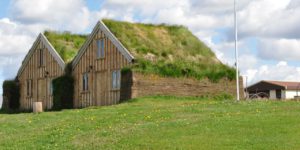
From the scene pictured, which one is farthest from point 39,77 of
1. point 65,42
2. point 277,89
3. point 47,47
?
point 277,89

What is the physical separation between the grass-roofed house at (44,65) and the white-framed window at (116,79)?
5.70 meters

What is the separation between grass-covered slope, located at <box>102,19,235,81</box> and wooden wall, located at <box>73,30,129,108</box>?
1.09m

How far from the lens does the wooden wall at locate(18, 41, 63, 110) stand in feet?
149

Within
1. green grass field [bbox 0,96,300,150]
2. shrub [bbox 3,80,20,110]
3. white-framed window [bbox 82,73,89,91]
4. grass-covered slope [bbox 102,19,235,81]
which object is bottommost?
green grass field [bbox 0,96,300,150]

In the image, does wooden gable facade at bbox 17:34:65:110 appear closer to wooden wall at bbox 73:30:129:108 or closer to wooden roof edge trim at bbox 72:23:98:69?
wooden roof edge trim at bbox 72:23:98:69

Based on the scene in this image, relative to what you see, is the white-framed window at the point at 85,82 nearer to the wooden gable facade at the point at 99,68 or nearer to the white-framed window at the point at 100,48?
the wooden gable facade at the point at 99,68

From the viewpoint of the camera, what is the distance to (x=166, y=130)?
761 inches

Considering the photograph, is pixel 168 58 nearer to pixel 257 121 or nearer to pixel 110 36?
pixel 110 36

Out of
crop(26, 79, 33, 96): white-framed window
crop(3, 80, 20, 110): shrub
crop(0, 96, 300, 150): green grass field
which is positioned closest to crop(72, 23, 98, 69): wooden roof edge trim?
crop(26, 79, 33, 96): white-framed window

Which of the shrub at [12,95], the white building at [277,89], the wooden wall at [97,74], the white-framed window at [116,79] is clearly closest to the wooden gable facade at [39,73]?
the shrub at [12,95]

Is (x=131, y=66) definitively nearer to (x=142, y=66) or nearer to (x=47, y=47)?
(x=142, y=66)

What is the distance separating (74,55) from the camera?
45.7 m

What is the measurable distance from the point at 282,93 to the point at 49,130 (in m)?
49.5

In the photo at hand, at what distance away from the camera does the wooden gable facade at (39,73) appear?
149 ft
